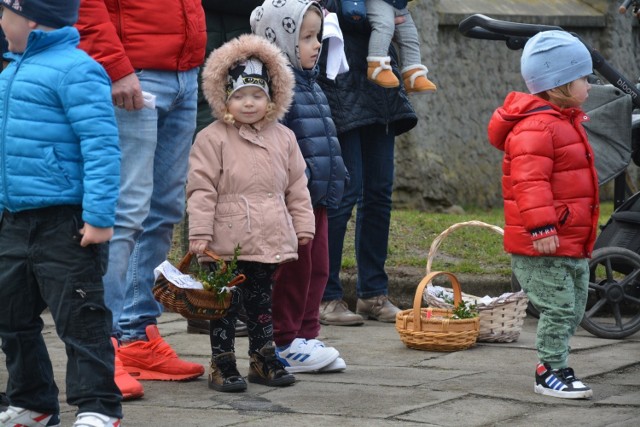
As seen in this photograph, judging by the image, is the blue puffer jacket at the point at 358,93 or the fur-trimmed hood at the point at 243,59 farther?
the blue puffer jacket at the point at 358,93

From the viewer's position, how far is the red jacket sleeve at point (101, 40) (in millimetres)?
4754

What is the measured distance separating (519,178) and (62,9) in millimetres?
1911

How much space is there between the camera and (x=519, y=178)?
17.1 ft

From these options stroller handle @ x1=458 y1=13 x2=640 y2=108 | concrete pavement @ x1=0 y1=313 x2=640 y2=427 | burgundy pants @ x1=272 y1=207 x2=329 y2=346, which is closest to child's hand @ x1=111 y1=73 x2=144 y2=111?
burgundy pants @ x1=272 y1=207 x2=329 y2=346

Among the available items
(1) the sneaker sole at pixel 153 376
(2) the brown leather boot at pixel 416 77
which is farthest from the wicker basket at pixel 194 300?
(2) the brown leather boot at pixel 416 77

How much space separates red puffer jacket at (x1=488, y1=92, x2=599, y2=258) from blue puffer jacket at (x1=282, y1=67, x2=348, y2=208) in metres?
0.70

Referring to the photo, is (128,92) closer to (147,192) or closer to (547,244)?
(147,192)

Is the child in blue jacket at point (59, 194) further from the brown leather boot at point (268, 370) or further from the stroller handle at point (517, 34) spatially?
the stroller handle at point (517, 34)

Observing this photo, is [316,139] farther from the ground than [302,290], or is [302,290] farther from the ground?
[316,139]

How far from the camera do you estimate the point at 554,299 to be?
530 cm

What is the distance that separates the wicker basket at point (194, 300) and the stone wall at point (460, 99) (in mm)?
6199

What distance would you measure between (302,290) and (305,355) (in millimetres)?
281

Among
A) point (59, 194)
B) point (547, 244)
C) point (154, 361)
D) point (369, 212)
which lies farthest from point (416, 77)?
point (59, 194)

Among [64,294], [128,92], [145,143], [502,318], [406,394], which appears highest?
[128,92]
